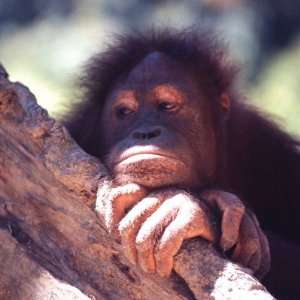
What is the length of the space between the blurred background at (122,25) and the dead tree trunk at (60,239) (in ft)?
19.4

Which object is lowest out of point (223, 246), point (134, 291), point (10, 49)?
point (10, 49)

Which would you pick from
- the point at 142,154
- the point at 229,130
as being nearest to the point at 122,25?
the point at 229,130

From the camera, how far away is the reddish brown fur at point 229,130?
11.8 feet

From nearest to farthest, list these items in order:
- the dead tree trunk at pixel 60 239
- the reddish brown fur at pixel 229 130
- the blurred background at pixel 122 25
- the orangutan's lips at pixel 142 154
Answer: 1. the dead tree trunk at pixel 60 239
2. the orangutan's lips at pixel 142 154
3. the reddish brown fur at pixel 229 130
4. the blurred background at pixel 122 25

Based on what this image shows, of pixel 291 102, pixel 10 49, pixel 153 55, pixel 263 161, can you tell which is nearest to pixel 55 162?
pixel 153 55

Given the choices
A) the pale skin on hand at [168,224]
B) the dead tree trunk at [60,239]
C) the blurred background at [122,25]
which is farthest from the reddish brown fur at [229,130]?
the blurred background at [122,25]

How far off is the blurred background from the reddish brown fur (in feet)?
15.7

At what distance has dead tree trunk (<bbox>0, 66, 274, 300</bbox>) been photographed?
7.22 ft

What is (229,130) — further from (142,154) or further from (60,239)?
(60,239)

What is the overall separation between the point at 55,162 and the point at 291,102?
5.94m

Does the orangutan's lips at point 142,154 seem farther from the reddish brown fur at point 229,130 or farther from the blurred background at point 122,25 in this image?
the blurred background at point 122,25

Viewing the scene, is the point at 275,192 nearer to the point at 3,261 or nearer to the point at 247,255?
the point at 247,255

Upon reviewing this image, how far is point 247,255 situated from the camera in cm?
245

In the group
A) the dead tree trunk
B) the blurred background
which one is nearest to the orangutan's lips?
the dead tree trunk
